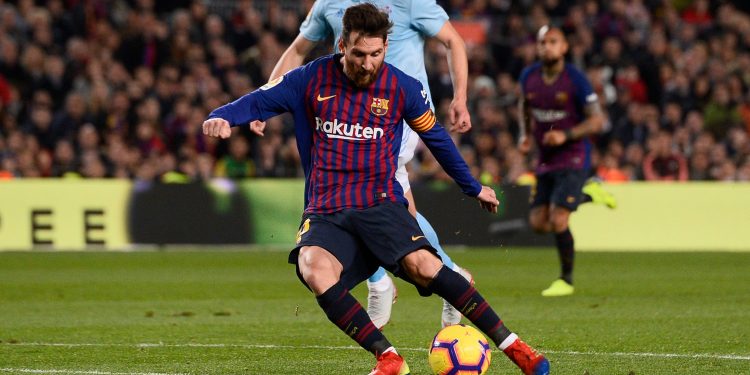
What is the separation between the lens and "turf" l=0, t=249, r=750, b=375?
7020 mm

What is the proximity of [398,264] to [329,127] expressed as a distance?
721mm

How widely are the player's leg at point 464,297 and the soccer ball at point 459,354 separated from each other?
0.08 meters

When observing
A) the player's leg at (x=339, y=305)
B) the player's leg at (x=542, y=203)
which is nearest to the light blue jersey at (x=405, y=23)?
the player's leg at (x=339, y=305)

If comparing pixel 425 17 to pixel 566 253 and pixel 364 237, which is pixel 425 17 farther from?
pixel 566 253

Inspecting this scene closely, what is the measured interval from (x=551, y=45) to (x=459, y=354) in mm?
5608

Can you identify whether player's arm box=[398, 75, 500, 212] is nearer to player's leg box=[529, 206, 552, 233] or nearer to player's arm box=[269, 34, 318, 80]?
player's arm box=[269, 34, 318, 80]

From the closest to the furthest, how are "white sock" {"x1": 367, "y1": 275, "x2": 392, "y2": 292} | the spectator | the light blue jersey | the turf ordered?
the turf → "white sock" {"x1": 367, "y1": 275, "x2": 392, "y2": 292} → the light blue jersey → the spectator

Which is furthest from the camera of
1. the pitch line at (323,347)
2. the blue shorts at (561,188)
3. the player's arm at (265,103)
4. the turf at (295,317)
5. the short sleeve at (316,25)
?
the blue shorts at (561,188)

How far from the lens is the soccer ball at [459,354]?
607 cm

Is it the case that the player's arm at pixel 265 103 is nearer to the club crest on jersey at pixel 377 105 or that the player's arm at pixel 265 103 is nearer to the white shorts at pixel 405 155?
the club crest on jersey at pixel 377 105

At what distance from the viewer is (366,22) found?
6.10m

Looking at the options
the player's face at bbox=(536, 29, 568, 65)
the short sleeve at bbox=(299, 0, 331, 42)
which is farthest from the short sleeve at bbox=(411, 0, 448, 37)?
the player's face at bbox=(536, 29, 568, 65)

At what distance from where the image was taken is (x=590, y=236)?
16.9 metres

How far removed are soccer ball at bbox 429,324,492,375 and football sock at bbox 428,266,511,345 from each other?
0.09 m
